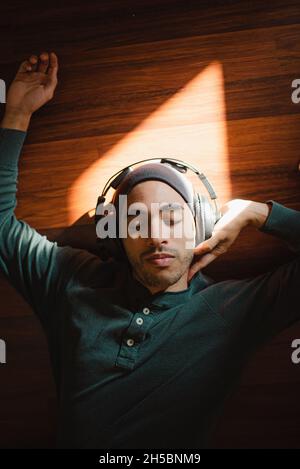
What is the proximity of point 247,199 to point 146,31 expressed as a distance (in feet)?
2.34

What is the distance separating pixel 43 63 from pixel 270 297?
3.79ft

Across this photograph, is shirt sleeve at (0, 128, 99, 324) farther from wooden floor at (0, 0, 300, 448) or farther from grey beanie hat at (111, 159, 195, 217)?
grey beanie hat at (111, 159, 195, 217)

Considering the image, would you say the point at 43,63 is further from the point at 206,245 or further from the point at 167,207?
the point at 206,245

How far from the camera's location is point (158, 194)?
1331 millimetres

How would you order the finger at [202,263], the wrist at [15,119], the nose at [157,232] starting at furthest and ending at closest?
the wrist at [15,119]
the finger at [202,263]
the nose at [157,232]

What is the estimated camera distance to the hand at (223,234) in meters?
1.39

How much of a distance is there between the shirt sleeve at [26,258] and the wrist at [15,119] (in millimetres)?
49

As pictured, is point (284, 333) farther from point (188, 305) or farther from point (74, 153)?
point (74, 153)

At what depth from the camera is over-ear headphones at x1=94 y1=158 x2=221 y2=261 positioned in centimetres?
138

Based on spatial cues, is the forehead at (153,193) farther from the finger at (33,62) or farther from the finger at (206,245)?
the finger at (33,62)

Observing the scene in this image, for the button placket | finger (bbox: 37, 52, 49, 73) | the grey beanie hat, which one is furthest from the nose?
finger (bbox: 37, 52, 49, 73)

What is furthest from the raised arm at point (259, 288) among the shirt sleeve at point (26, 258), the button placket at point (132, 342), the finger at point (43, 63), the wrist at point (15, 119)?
the finger at point (43, 63)

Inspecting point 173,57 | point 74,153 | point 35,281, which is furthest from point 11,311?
point 173,57

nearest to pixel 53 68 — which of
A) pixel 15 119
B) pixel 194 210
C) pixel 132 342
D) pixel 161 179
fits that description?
pixel 15 119
